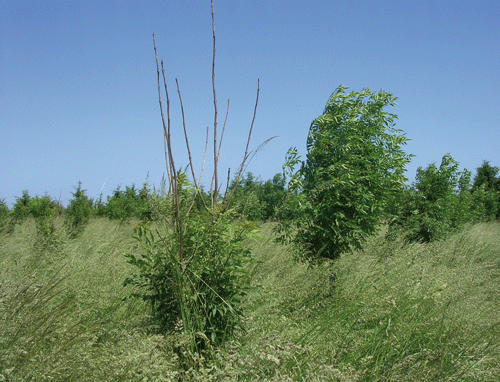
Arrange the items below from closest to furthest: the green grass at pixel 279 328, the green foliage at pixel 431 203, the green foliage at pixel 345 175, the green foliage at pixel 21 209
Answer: the green grass at pixel 279 328, the green foliage at pixel 345 175, the green foliage at pixel 431 203, the green foliage at pixel 21 209

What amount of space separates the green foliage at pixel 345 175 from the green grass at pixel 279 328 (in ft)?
2.72

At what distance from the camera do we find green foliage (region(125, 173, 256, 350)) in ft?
8.23

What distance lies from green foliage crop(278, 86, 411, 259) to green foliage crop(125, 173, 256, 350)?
217cm

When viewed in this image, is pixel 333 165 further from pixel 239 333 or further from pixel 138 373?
pixel 138 373

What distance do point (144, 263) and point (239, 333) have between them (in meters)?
0.84

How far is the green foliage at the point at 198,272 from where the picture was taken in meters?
2.51

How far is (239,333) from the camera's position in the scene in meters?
2.64

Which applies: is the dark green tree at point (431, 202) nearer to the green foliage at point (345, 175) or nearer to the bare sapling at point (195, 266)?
the green foliage at point (345, 175)

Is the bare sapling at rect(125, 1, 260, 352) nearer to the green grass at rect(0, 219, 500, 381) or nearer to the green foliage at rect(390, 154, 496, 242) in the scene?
the green grass at rect(0, 219, 500, 381)

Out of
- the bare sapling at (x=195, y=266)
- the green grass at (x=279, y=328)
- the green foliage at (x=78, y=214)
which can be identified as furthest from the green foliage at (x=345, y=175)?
the green foliage at (x=78, y=214)

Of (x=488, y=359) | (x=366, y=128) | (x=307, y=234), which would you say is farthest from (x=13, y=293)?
(x=366, y=128)

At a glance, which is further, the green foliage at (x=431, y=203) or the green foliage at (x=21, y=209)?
the green foliage at (x=21, y=209)

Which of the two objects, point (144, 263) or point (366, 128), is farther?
point (366, 128)

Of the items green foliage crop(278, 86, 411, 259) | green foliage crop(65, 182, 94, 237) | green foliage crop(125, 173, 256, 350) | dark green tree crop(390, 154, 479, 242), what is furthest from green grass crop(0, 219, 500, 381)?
green foliage crop(65, 182, 94, 237)
